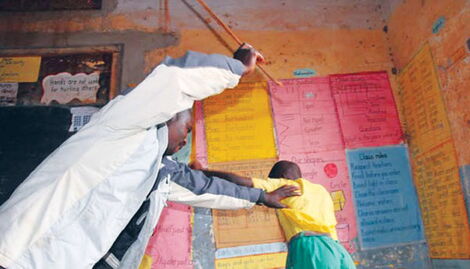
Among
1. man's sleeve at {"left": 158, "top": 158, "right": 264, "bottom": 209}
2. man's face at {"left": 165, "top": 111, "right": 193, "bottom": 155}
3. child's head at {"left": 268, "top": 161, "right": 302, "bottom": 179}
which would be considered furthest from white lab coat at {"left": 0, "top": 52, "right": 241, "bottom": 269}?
child's head at {"left": 268, "top": 161, "right": 302, "bottom": 179}

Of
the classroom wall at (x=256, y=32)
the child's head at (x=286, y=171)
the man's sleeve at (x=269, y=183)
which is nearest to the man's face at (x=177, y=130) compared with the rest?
the man's sleeve at (x=269, y=183)

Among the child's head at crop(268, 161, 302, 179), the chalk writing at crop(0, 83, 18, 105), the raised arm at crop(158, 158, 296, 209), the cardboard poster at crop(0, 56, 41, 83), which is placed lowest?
the raised arm at crop(158, 158, 296, 209)

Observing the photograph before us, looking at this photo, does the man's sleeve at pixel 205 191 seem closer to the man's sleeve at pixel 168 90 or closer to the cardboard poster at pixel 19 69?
the man's sleeve at pixel 168 90

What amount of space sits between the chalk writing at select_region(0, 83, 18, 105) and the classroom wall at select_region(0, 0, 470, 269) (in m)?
0.30

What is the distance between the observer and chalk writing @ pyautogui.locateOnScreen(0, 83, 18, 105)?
2.29 metres

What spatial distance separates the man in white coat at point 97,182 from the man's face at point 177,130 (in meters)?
0.14

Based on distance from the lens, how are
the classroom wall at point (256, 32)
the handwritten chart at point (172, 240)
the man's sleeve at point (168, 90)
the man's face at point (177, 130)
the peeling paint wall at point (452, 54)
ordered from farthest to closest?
the classroom wall at point (256, 32)
the handwritten chart at point (172, 240)
the peeling paint wall at point (452, 54)
the man's face at point (177, 130)
the man's sleeve at point (168, 90)

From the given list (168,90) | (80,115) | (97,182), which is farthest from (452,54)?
(80,115)

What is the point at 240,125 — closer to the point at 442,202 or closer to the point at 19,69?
the point at 442,202

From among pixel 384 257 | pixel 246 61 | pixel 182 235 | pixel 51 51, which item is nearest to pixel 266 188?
pixel 246 61

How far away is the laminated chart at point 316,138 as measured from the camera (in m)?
2.18

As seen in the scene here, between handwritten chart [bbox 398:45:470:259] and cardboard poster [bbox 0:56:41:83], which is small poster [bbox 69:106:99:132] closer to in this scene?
cardboard poster [bbox 0:56:41:83]

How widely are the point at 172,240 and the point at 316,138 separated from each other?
3.63ft

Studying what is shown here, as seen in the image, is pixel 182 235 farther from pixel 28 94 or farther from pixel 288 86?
pixel 28 94
